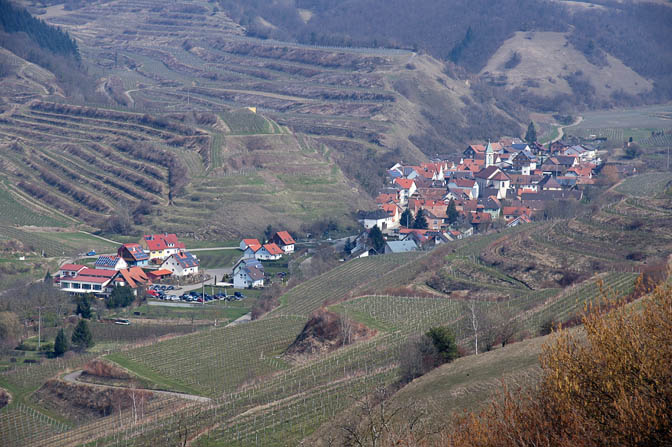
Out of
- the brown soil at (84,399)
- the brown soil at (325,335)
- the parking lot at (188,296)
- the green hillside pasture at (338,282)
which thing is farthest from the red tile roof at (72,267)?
the brown soil at (325,335)

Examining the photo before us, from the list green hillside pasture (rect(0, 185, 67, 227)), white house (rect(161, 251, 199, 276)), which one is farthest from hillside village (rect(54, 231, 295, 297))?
green hillside pasture (rect(0, 185, 67, 227))

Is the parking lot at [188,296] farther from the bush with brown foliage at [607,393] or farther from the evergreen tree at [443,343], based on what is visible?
the bush with brown foliage at [607,393]

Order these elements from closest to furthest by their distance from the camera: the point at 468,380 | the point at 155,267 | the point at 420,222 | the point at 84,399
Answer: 1. the point at 468,380
2. the point at 84,399
3. the point at 155,267
4. the point at 420,222

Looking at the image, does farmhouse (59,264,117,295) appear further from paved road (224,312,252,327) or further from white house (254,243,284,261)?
white house (254,243,284,261)

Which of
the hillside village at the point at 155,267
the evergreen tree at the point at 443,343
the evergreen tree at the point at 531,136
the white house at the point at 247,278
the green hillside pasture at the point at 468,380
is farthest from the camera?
the evergreen tree at the point at 531,136

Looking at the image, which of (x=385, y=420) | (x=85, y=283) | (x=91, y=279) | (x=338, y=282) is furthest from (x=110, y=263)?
(x=385, y=420)

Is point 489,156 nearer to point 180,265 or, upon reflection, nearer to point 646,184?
point 646,184
